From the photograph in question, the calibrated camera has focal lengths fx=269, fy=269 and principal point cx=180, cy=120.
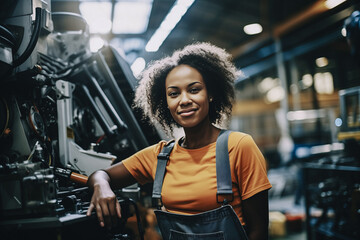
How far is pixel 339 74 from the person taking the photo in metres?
4.70

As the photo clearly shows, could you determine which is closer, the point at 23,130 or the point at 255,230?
the point at 255,230

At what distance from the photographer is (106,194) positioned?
4.68 ft

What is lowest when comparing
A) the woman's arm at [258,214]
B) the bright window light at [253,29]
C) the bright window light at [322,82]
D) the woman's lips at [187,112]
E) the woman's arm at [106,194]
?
the woman's arm at [258,214]

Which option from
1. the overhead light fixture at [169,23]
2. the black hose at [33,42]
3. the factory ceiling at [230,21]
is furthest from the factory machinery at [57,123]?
the factory ceiling at [230,21]

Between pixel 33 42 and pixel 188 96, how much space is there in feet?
3.36

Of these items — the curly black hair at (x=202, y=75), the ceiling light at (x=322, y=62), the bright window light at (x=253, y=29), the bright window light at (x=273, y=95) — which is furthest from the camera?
the bright window light at (x=273, y=95)

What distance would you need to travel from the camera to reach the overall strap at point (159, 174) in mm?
1596

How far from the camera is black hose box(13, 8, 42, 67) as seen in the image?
1.64m

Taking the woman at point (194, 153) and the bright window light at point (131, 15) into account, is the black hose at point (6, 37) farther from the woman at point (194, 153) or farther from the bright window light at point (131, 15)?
the bright window light at point (131, 15)

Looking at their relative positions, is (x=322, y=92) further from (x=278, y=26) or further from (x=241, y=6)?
(x=241, y=6)

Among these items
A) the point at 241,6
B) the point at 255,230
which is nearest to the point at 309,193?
the point at 255,230

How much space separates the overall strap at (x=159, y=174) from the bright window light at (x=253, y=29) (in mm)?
6800

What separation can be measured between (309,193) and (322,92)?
5587 millimetres

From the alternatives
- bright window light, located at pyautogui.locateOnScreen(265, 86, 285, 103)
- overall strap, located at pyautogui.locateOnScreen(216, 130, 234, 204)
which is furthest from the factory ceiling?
bright window light, located at pyautogui.locateOnScreen(265, 86, 285, 103)
